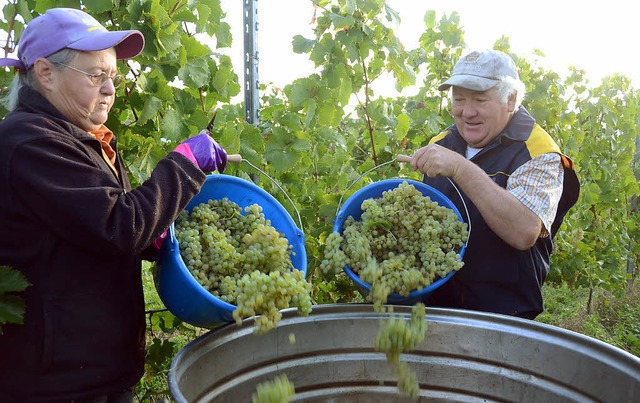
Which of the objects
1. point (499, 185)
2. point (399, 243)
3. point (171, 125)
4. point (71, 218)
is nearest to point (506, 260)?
point (499, 185)

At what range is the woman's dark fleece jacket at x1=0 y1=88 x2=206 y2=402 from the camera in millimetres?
1446

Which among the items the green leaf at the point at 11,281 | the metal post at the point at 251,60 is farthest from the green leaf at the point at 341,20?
the green leaf at the point at 11,281

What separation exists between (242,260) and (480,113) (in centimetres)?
116

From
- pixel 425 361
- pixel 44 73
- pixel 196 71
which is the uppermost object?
pixel 196 71

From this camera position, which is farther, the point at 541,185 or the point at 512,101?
the point at 512,101

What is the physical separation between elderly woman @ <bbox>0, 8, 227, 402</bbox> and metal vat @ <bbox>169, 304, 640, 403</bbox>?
29cm

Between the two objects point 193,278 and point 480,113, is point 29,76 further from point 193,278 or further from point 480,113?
point 480,113

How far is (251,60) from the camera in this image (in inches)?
112

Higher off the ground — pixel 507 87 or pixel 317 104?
pixel 317 104

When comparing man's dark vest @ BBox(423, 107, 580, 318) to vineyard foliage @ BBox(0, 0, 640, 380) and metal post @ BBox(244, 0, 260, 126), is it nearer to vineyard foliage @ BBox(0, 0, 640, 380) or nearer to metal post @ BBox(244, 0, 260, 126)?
vineyard foliage @ BBox(0, 0, 640, 380)

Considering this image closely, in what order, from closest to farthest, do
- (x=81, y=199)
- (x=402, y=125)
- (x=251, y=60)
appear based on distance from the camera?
(x=81, y=199) → (x=251, y=60) → (x=402, y=125)

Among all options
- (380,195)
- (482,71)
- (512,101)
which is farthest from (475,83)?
(380,195)

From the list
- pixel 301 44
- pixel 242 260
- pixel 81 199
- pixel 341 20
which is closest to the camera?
pixel 81 199

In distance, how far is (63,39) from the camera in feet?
5.25
